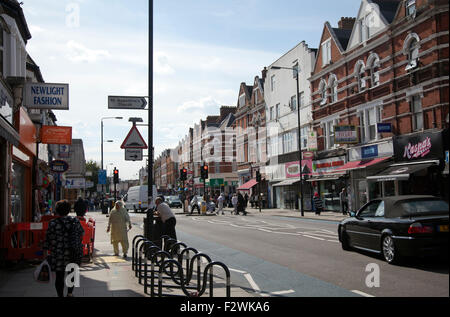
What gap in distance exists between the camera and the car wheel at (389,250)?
7.89 metres

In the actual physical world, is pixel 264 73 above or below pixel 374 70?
above

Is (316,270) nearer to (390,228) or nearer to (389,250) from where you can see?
(389,250)

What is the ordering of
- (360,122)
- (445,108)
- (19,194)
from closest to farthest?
(445,108), (360,122), (19,194)

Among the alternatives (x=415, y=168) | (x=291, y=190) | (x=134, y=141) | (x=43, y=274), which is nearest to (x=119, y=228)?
(x=134, y=141)

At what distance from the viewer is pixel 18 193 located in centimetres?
1402

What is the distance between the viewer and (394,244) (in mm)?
7758

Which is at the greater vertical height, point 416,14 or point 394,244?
point 416,14

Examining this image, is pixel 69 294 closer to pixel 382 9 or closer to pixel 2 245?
pixel 2 245

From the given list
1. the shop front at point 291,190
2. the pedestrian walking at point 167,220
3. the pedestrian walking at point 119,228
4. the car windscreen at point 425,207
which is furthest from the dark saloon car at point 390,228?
the shop front at point 291,190

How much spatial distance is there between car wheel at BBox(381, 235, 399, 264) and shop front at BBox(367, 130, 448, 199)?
373 centimetres

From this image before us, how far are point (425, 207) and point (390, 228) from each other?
382 cm
